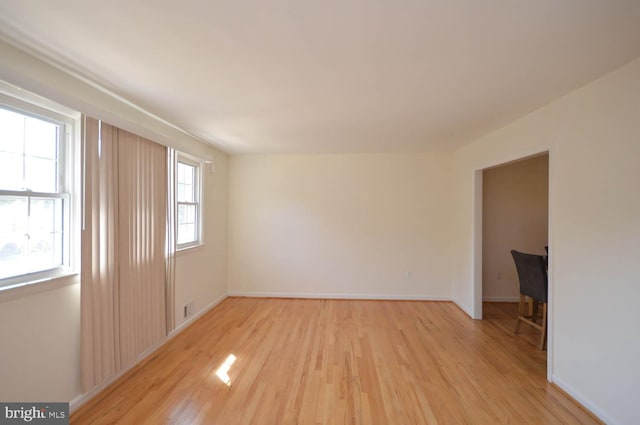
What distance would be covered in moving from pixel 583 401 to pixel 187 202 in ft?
14.9

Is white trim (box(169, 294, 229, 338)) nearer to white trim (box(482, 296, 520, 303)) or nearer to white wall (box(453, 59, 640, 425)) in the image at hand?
white wall (box(453, 59, 640, 425))

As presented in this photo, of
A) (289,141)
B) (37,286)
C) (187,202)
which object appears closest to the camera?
(37,286)

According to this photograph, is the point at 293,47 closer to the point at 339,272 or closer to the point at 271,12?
the point at 271,12

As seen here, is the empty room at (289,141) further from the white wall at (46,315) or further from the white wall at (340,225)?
the white wall at (340,225)

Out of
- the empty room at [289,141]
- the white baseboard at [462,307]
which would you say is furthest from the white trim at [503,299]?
the empty room at [289,141]

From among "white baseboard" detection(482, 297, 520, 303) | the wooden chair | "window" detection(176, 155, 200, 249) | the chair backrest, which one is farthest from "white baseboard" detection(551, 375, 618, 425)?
"window" detection(176, 155, 200, 249)

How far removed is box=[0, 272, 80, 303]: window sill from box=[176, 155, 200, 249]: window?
153 centimetres

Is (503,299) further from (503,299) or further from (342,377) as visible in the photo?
(342,377)

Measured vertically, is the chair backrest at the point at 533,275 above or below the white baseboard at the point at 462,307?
above

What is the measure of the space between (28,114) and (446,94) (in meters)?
3.10

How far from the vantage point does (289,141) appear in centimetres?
395

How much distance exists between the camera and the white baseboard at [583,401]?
193 centimetres

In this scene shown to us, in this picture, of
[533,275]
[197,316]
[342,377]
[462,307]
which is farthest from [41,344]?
[462,307]

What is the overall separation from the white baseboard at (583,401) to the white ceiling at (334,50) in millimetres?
2449
